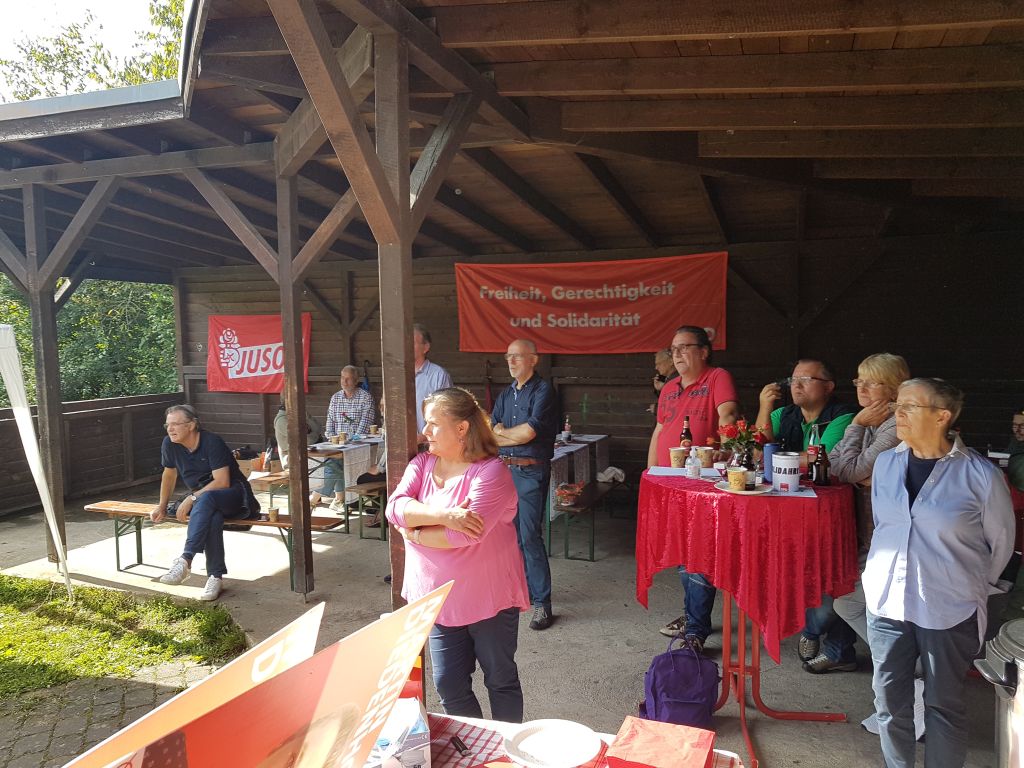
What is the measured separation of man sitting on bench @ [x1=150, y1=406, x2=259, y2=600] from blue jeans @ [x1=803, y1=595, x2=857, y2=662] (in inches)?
159

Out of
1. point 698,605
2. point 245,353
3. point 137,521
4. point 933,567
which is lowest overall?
point 698,605

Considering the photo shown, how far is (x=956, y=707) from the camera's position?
7.69 feet

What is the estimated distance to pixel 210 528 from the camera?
199 inches

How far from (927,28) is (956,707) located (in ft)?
8.54

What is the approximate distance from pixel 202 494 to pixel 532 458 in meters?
2.64

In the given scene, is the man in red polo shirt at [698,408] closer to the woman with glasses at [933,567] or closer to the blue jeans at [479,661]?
the woman with glasses at [933,567]

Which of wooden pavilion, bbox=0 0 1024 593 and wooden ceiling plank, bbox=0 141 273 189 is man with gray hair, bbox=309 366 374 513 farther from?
wooden ceiling plank, bbox=0 141 273 189

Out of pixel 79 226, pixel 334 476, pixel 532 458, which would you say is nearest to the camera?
pixel 532 458

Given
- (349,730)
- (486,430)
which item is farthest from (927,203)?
(349,730)

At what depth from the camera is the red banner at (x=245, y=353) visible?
9375 mm

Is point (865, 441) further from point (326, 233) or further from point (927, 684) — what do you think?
point (326, 233)

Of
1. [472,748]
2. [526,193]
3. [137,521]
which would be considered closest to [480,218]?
[526,193]

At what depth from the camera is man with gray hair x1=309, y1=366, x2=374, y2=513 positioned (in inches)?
286

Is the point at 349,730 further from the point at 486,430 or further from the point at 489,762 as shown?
the point at 486,430
